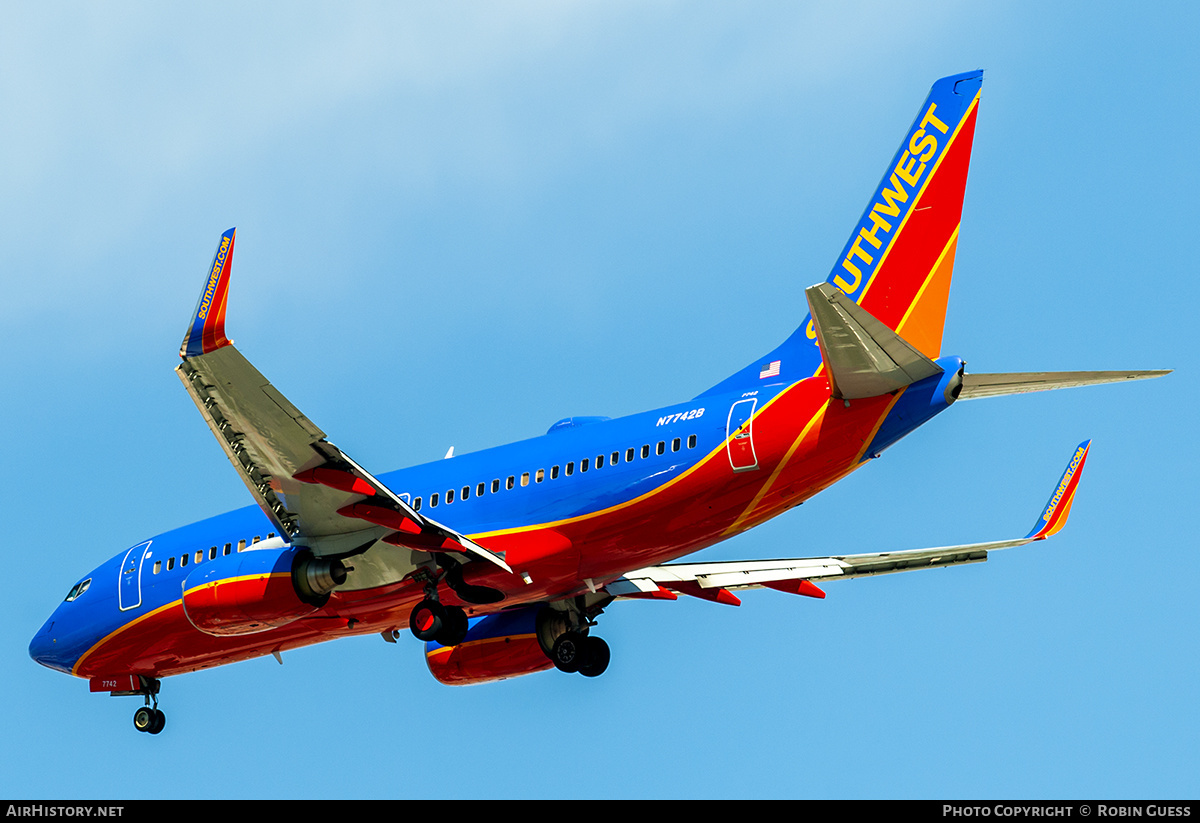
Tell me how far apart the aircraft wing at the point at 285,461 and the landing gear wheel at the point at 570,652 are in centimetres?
495

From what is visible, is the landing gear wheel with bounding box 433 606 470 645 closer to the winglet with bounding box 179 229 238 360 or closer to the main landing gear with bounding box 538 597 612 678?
the main landing gear with bounding box 538 597 612 678

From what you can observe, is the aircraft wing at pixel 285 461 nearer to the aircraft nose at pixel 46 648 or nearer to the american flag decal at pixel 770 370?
the american flag decal at pixel 770 370

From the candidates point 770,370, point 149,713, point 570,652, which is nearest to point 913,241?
point 770,370

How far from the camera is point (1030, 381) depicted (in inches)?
821

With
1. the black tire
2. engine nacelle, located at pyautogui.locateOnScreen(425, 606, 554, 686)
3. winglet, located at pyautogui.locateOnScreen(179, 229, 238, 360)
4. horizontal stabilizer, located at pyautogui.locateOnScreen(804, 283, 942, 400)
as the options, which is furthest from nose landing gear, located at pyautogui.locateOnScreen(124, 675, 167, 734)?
horizontal stabilizer, located at pyautogui.locateOnScreen(804, 283, 942, 400)

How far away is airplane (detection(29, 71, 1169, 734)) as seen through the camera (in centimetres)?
2152

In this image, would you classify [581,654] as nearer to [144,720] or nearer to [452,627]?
[452,627]

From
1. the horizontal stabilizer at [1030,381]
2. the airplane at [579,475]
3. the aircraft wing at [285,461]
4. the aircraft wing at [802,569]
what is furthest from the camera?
the aircraft wing at [802,569]

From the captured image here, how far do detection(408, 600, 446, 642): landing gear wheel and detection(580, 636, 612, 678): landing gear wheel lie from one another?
14.9 feet

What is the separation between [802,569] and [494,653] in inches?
277

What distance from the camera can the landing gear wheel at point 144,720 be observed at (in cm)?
2906

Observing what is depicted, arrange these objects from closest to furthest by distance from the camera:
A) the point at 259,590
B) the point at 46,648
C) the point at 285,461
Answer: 1. the point at 285,461
2. the point at 259,590
3. the point at 46,648

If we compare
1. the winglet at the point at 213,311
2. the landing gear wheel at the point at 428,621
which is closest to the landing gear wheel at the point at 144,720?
the landing gear wheel at the point at 428,621

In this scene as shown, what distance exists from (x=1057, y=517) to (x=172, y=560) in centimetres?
1825
